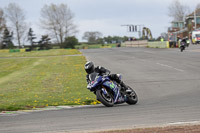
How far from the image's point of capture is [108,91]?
11008mm

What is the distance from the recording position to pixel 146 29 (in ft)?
368

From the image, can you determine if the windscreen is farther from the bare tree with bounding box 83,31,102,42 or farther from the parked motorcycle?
the bare tree with bounding box 83,31,102,42

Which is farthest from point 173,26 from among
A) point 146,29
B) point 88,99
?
point 88,99

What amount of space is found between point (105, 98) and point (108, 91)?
35 cm

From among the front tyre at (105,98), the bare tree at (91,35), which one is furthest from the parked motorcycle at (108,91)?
the bare tree at (91,35)

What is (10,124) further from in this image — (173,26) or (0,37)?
(173,26)

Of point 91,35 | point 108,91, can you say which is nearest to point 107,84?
point 108,91

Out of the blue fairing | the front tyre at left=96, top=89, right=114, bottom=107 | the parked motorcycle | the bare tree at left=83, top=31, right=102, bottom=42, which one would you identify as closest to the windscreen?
the parked motorcycle

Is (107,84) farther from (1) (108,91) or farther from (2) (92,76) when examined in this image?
(2) (92,76)

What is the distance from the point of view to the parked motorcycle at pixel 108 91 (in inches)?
420

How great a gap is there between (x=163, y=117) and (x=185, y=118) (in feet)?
1.62

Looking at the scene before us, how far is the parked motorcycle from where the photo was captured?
35.0 feet

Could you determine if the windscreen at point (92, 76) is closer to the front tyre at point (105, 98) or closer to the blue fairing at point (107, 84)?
the blue fairing at point (107, 84)

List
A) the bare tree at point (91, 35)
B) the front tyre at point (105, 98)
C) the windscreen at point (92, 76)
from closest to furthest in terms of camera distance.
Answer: the front tyre at point (105, 98)
the windscreen at point (92, 76)
the bare tree at point (91, 35)
